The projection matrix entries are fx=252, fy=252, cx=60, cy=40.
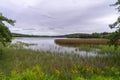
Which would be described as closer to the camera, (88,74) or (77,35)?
(88,74)

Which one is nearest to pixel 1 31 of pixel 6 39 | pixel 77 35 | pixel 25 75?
pixel 6 39

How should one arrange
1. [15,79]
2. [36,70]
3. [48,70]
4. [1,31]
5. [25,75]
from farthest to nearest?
[1,31] → [48,70] → [36,70] → [25,75] → [15,79]

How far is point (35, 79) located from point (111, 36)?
13114 millimetres

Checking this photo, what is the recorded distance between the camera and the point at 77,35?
12119 cm

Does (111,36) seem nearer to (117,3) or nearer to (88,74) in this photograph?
(117,3)

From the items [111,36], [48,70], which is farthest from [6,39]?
[111,36]

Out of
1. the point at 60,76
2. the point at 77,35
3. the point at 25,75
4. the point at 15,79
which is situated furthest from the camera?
the point at 77,35

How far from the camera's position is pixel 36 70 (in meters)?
11.7

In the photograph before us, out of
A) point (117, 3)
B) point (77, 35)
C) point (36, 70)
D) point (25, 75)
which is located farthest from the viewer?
point (77, 35)

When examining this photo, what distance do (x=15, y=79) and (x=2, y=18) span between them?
12.2m

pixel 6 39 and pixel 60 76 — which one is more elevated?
pixel 6 39

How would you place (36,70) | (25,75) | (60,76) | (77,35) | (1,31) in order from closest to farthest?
(25,75) < (36,70) < (60,76) < (1,31) < (77,35)

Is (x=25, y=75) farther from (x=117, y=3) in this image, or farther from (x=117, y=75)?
(x=117, y=3)

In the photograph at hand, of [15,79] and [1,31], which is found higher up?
[1,31]
